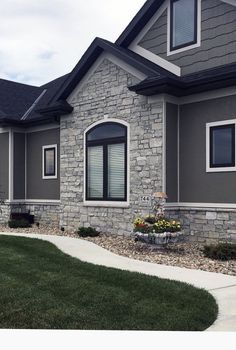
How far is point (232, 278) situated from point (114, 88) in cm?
765

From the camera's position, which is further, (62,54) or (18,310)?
(62,54)

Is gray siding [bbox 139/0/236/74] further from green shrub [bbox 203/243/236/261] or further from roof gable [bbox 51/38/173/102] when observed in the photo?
green shrub [bbox 203/243/236/261]

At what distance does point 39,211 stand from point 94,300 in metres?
11.8

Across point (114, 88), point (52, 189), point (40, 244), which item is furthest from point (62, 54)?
point (40, 244)

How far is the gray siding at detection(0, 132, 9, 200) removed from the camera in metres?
18.1

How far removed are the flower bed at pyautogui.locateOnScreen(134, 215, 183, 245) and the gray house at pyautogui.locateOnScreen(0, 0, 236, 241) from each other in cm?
132

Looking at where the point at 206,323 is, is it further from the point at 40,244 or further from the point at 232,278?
the point at 40,244

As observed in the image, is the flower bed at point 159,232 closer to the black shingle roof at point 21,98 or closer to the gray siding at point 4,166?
the black shingle roof at point 21,98

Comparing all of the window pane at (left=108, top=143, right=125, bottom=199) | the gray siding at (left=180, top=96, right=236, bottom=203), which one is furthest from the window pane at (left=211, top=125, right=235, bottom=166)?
the window pane at (left=108, top=143, right=125, bottom=199)

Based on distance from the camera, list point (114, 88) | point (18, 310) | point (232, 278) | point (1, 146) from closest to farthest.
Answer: point (18, 310), point (232, 278), point (114, 88), point (1, 146)

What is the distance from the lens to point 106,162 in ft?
45.4

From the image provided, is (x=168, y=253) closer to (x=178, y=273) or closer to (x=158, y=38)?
(x=178, y=273)

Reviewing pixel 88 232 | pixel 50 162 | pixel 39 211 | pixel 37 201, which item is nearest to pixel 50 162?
pixel 50 162

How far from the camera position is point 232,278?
300 inches
